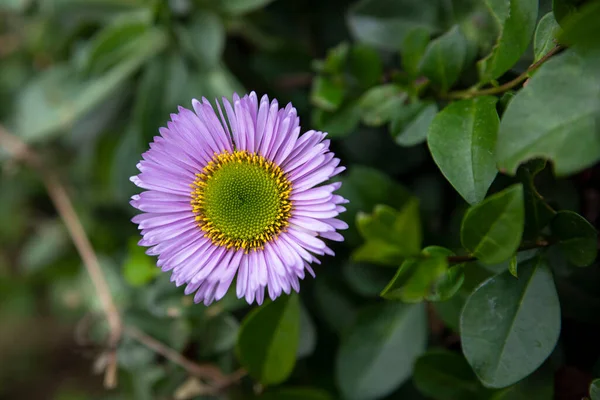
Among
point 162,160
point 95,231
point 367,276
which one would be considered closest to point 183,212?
point 162,160

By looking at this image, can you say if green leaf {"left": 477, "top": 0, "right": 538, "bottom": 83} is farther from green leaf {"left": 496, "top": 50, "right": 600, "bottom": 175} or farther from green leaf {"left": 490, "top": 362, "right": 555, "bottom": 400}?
green leaf {"left": 490, "top": 362, "right": 555, "bottom": 400}

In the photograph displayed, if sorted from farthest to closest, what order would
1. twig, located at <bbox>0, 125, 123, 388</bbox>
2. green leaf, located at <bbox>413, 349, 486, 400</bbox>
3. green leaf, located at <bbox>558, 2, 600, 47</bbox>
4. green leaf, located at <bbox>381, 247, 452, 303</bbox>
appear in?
1. twig, located at <bbox>0, 125, 123, 388</bbox>
2. green leaf, located at <bbox>413, 349, 486, 400</bbox>
3. green leaf, located at <bbox>381, 247, 452, 303</bbox>
4. green leaf, located at <bbox>558, 2, 600, 47</bbox>

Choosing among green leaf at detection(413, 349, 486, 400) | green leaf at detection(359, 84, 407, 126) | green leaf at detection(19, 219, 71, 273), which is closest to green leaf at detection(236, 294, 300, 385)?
green leaf at detection(413, 349, 486, 400)

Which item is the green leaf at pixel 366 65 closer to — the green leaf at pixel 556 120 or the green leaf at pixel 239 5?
the green leaf at pixel 239 5

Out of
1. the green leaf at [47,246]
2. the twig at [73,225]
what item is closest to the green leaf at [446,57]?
the twig at [73,225]

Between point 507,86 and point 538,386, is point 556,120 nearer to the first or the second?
point 507,86

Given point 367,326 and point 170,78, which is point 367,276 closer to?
point 367,326
